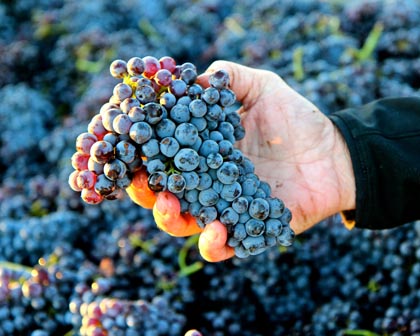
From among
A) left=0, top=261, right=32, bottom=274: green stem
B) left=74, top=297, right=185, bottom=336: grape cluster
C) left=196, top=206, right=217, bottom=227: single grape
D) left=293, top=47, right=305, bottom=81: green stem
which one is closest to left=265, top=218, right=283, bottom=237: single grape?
left=196, top=206, right=217, bottom=227: single grape

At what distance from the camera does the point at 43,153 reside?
2.14 meters

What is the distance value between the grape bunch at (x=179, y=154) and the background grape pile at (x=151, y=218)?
40 cm

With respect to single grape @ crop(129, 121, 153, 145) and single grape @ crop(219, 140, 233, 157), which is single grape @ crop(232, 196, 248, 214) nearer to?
single grape @ crop(219, 140, 233, 157)

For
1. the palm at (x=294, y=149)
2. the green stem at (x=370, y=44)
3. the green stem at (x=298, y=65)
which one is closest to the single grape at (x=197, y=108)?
the palm at (x=294, y=149)

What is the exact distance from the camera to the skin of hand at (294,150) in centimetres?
133

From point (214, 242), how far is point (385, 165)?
50cm

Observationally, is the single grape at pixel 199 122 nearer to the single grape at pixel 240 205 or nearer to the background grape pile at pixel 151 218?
the single grape at pixel 240 205

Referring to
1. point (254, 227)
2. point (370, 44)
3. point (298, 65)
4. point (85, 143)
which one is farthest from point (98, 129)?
point (370, 44)

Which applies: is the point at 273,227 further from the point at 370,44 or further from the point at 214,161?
the point at 370,44

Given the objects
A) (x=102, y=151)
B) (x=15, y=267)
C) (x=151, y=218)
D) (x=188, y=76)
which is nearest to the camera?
(x=102, y=151)

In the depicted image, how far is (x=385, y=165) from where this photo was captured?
1.30 m

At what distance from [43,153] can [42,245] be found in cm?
57

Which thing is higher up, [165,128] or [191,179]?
[165,128]

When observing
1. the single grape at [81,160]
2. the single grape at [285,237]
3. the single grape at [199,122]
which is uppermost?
the single grape at [199,122]
